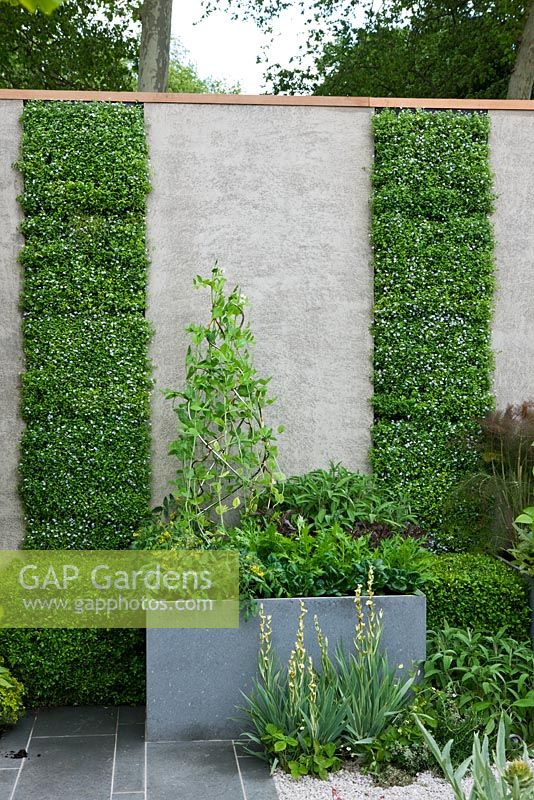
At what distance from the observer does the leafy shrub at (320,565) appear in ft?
12.8

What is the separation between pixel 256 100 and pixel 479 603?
3060 millimetres

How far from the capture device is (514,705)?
3.78m

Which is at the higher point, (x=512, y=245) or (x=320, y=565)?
(x=512, y=245)

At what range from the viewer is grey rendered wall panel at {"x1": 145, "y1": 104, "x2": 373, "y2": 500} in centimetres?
491

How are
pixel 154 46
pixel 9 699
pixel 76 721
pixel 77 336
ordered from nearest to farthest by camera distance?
pixel 9 699 → pixel 76 721 → pixel 77 336 → pixel 154 46

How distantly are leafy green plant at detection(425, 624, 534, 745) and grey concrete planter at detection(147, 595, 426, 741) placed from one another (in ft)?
1.08

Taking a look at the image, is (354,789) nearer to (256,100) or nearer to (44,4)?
(44,4)

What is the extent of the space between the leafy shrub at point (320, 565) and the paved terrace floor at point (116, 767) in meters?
0.74

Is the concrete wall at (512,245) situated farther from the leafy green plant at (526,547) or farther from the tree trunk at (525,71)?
the tree trunk at (525,71)

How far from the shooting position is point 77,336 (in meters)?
4.77

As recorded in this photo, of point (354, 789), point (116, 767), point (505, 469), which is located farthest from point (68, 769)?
point (505, 469)

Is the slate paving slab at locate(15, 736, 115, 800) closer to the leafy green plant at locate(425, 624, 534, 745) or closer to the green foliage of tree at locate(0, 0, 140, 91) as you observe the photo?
the leafy green plant at locate(425, 624, 534, 745)

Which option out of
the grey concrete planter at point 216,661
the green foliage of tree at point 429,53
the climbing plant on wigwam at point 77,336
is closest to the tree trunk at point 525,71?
the green foliage of tree at point 429,53

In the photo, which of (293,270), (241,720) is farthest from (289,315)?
(241,720)
